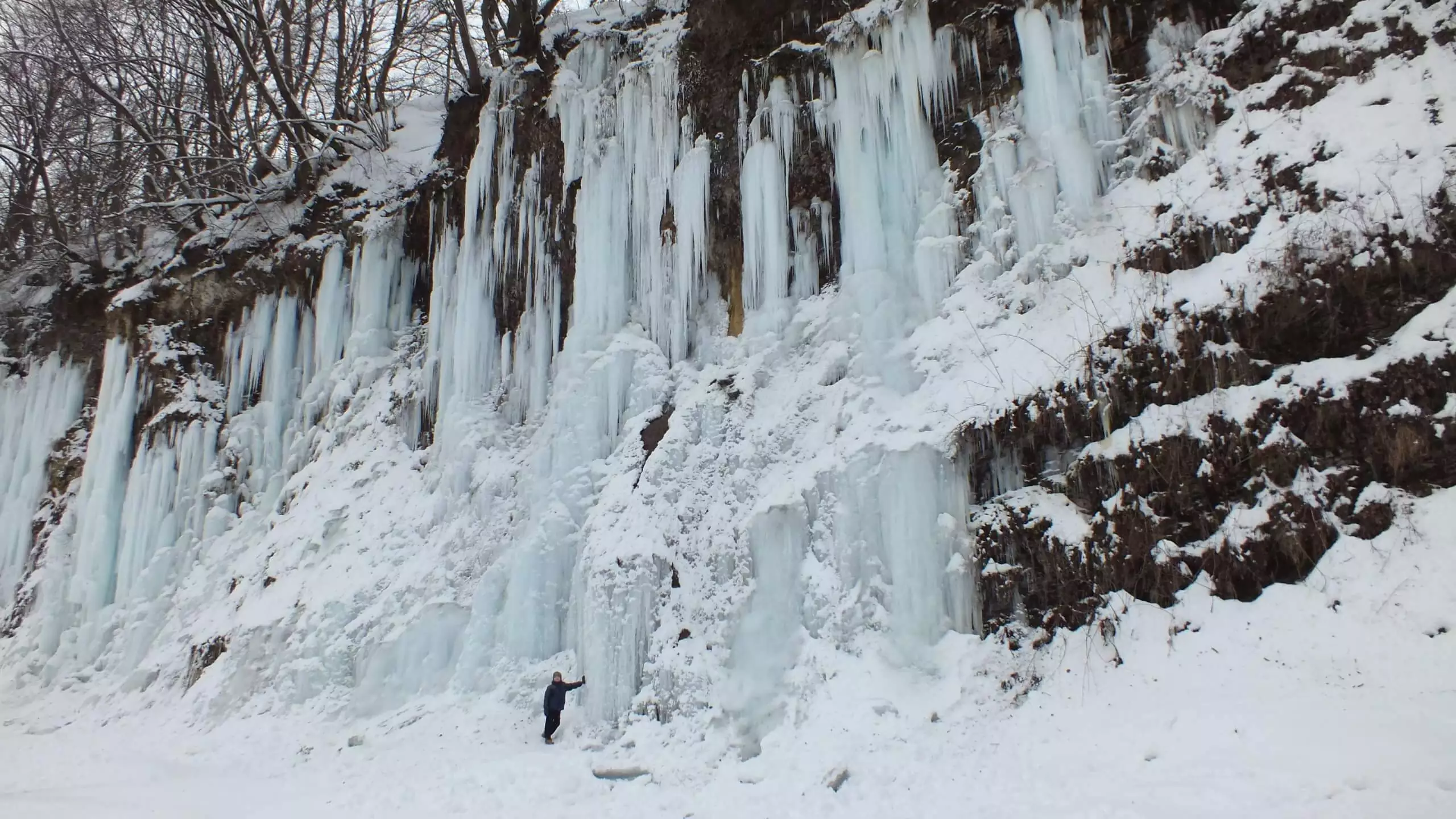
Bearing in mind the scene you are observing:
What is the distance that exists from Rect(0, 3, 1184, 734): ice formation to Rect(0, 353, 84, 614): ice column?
2.12 meters

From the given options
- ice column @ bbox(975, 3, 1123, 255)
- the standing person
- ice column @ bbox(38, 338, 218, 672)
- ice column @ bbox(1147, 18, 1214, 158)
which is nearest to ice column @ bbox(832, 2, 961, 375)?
ice column @ bbox(975, 3, 1123, 255)

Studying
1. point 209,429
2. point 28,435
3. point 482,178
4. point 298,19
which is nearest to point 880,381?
point 482,178

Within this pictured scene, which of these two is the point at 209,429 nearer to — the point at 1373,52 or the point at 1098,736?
the point at 1098,736

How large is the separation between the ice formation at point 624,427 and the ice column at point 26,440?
212 cm

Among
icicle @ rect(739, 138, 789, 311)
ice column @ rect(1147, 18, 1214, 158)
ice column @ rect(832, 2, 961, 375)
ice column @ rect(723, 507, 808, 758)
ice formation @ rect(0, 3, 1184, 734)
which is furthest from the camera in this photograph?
icicle @ rect(739, 138, 789, 311)

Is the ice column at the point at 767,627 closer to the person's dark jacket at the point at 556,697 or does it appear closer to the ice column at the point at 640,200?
the person's dark jacket at the point at 556,697

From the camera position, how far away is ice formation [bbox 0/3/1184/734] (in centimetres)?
696

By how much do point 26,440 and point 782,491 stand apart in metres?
16.3

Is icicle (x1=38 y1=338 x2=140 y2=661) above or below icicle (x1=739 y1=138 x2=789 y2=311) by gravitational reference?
below

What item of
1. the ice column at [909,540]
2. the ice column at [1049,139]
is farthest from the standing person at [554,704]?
the ice column at [1049,139]

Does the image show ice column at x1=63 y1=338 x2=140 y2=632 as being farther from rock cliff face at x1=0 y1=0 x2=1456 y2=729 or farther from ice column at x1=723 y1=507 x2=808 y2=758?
ice column at x1=723 y1=507 x2=808 y2=758

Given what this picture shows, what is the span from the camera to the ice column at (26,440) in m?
14.6

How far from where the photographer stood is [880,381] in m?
7.47

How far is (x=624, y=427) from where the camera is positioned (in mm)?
9086
